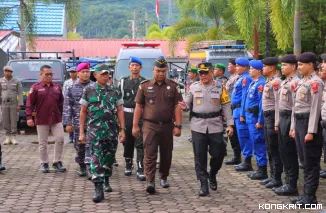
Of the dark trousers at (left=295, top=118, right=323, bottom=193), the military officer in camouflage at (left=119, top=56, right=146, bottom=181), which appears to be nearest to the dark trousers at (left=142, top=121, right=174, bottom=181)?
the military officer in camouflage at (left=119, top=56, right=146, bottom=181)

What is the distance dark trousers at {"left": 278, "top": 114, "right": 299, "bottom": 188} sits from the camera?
839 cm

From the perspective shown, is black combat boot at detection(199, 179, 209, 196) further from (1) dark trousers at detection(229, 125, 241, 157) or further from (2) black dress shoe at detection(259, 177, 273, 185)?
(1) dark trousers at detection(229, 125, 241, 157)

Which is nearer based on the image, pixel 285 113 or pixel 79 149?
pixel 285 113

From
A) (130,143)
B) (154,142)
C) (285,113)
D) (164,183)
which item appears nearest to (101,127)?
(154,142)

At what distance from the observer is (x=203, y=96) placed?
8.78m

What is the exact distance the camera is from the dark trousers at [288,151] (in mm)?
8391

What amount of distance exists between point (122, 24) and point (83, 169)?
5437 inches

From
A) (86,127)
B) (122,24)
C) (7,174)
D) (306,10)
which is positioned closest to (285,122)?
(86,127)

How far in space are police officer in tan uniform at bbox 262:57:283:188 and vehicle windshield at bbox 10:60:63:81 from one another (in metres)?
10.3

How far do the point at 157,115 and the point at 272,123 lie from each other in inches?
65.2

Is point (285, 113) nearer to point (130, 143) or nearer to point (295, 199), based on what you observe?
point (295, 199)

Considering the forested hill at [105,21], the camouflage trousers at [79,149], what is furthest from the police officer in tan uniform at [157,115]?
the forested hill at [105,21]

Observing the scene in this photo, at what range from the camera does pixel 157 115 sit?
8766 millimetres

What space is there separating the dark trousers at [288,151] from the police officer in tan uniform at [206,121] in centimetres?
77
